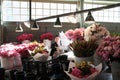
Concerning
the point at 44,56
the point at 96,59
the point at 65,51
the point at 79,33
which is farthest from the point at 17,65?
the point at 96,59

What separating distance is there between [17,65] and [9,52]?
198 millimetres

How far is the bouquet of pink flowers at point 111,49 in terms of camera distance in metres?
1.67

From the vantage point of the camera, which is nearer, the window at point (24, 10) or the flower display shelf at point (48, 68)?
the flower display shelf at point (48, 68)

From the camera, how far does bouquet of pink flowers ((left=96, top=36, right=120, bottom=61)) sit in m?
1.67

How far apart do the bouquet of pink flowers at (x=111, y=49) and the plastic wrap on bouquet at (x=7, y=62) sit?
4.32 feet

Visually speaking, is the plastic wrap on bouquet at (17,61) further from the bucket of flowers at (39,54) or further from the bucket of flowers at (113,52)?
the bucket of flowers at (113,52)

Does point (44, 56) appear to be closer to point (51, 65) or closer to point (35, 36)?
point (51, 65)

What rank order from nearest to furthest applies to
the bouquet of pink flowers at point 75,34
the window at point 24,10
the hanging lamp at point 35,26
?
the bouquet of pink flowers at point 75,34
the hanging lamp at point 35,26
the window at point 24,10

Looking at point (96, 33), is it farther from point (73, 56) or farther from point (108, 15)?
point (108, 15)

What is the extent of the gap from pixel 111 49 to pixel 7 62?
Result: 1.49 metres

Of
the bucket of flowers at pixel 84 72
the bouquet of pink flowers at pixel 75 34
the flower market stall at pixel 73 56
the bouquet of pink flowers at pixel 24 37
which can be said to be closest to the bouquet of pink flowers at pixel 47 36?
the flower market stall at pixel 73 56

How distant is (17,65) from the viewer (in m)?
2.80

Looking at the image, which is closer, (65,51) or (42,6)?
(65,51)

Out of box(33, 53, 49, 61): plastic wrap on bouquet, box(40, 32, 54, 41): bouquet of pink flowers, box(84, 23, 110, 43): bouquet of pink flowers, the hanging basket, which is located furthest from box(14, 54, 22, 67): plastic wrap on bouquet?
the hanging basket
